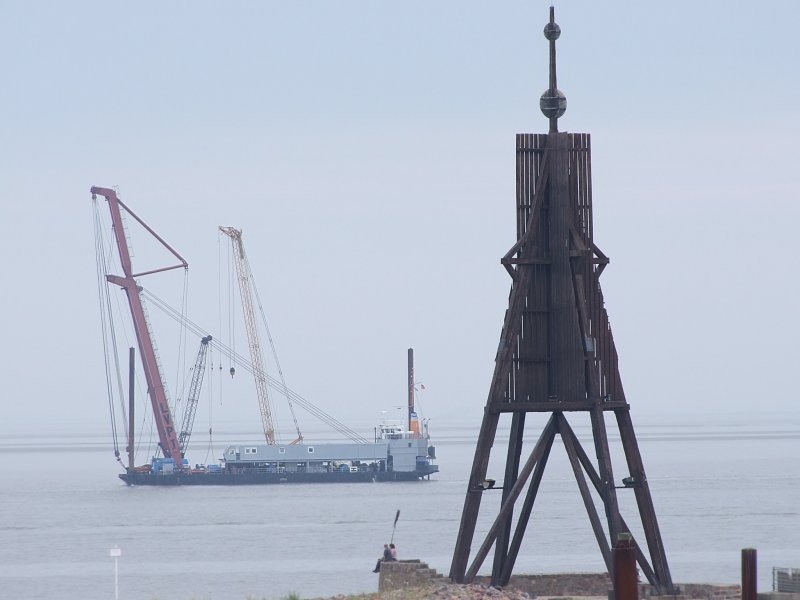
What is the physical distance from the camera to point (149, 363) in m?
132

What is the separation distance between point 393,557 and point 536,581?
7762mm

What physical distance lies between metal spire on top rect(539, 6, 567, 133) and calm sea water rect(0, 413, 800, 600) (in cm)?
2810

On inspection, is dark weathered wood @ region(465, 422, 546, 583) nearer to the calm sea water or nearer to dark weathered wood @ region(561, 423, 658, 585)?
dark weathered wood @ region(561, 423, 658, 585)

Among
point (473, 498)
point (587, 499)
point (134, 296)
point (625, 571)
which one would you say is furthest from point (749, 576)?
point (134, 296)

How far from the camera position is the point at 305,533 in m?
97.2

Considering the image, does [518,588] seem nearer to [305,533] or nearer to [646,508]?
[646,508]

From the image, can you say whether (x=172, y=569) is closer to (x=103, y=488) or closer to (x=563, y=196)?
(x=563, y=196)

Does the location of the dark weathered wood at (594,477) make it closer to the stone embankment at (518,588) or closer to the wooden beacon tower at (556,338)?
the wooden beacon tower at (556,338)

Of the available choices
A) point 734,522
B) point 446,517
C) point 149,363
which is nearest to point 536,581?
point 734,522

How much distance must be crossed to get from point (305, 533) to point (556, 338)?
71.1 meters

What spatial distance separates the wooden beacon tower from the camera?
27.6 meters

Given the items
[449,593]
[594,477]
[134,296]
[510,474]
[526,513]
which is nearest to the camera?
[449,593]

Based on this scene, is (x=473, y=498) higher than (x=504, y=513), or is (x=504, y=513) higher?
(x=473, y=498)

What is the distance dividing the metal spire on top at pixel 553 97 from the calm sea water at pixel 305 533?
28098mm
